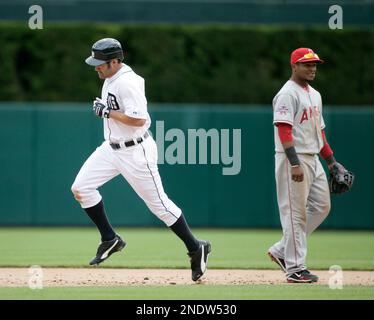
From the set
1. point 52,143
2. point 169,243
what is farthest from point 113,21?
point 169,243

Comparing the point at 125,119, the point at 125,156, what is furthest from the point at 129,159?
the point at 125,119

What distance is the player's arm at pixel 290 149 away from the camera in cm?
772

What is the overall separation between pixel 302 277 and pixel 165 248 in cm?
404

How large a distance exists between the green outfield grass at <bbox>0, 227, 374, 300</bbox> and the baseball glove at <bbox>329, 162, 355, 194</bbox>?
1.06m

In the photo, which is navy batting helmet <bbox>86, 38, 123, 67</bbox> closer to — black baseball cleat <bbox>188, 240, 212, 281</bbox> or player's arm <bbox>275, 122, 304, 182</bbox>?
player's arm <bbox>275, 122, 304, 182</bbox>

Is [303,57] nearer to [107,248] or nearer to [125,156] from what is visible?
[125,156]

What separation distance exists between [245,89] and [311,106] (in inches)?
384

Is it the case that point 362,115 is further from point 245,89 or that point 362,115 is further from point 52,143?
point 52,143

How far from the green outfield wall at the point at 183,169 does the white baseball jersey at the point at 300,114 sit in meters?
6.56

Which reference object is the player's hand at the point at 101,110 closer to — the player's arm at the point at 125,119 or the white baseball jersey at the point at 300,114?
the player's arm at the point at 125,119

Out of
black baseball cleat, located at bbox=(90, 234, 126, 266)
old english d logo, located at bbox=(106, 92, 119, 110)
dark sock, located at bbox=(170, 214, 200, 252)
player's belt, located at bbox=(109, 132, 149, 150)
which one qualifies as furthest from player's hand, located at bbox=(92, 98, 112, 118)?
black baseball cleat, located at bbox=(90, 234, 126, 266)

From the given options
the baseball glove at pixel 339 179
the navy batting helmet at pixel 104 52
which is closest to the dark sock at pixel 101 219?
the navy batting helmet at pixel 104 52

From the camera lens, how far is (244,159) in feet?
49.5

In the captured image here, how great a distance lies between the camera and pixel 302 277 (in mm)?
7934
